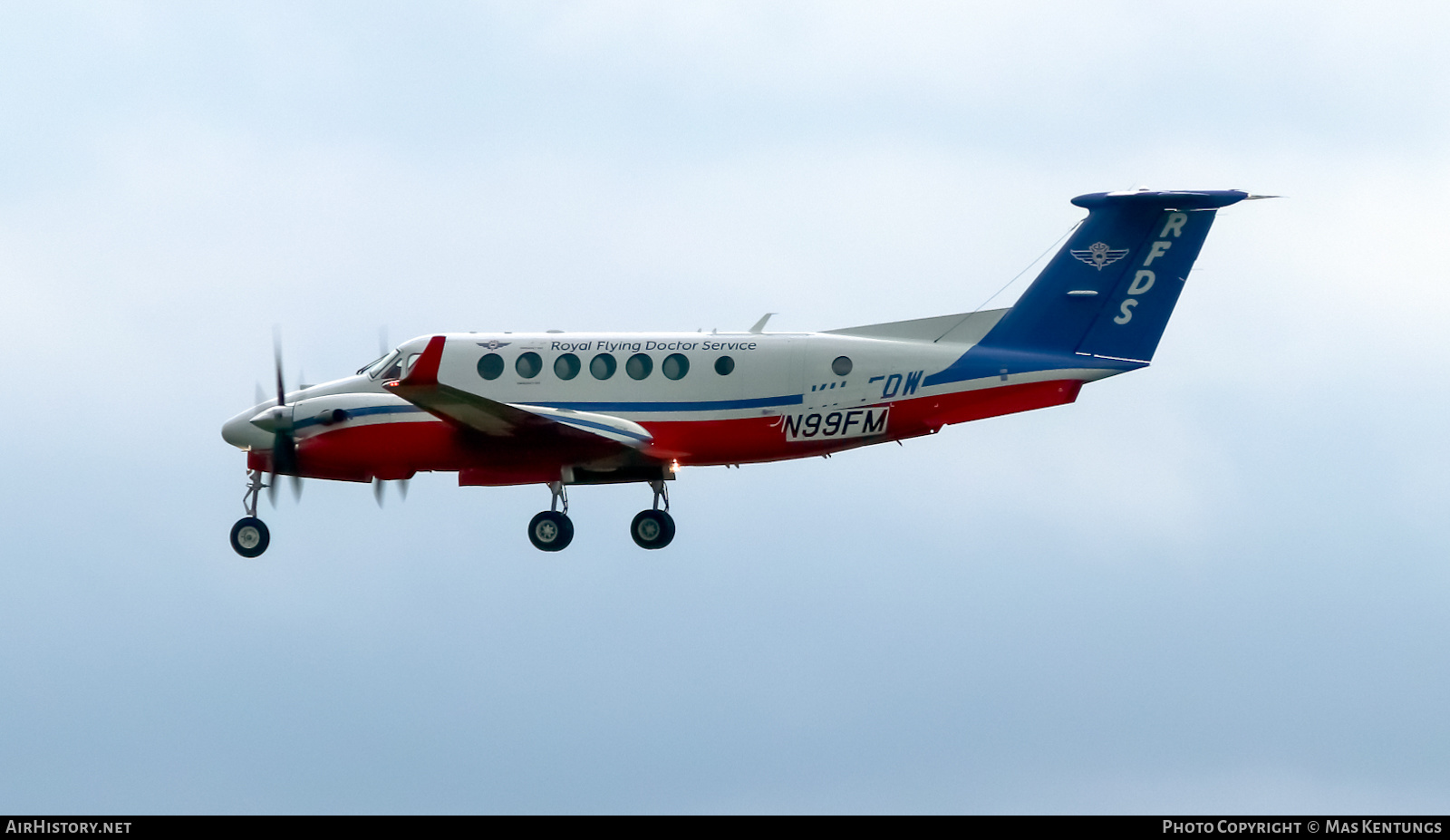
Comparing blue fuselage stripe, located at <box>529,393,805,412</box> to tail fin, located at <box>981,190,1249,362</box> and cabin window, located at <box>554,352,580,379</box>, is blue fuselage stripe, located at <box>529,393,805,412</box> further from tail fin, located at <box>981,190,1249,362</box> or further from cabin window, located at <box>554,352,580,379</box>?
tail fin, located at <box>981,190,1249,362</box>

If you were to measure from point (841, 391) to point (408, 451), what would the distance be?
27.2 feet

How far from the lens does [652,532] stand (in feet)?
136

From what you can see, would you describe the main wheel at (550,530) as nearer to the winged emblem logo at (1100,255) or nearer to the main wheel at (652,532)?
the main wheel at (652,532)

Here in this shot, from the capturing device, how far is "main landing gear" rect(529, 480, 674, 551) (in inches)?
1630

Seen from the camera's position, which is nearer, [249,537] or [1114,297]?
[1114,297]

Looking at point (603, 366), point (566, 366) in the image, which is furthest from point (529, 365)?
point (603, 366)

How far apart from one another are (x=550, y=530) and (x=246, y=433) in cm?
630

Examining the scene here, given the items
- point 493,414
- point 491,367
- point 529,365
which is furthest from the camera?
point 491,367

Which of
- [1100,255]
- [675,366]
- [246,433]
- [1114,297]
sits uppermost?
[1100,255]

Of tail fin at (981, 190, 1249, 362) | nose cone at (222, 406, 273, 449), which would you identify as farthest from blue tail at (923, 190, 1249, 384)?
nose cone at (222, 406, 273, 449)

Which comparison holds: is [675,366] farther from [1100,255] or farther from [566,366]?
[1100,255]

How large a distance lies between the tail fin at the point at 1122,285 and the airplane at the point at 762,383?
34 millimetres

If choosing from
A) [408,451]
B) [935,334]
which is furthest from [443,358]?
[935,334]

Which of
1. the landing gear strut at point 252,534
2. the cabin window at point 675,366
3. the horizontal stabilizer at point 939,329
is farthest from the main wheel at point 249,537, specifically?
the horizontal stabilizer at point 939,329
